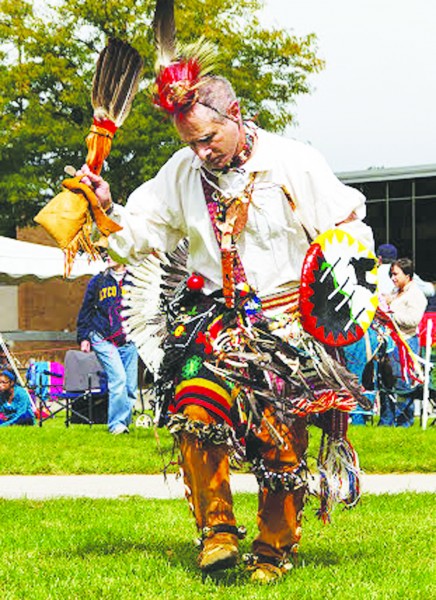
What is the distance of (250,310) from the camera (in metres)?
4.51

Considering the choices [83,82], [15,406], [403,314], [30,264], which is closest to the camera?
[403,314]

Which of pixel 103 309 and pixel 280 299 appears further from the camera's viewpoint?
pixel 103 309

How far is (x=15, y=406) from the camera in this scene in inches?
500

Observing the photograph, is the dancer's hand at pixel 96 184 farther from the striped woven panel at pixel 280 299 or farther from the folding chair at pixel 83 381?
the folding chair at pixel 83 381

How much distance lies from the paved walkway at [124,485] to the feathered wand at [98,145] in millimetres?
2848

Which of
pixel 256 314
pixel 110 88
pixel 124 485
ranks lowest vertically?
pixel 124 485

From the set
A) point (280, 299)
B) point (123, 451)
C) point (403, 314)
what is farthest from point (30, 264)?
point (280, 299)

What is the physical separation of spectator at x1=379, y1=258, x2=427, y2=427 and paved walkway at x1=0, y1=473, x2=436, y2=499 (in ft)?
8.01

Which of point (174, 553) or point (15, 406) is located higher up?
point (15, 406)

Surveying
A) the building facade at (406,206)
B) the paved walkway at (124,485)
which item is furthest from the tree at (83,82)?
the paved walkway at (124,485)

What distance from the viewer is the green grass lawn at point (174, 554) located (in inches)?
165

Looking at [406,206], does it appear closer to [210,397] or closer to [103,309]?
[103,309]

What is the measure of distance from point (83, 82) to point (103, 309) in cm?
1345

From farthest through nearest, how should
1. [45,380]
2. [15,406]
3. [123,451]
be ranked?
[45,380]
[15,406]
[123,451]
